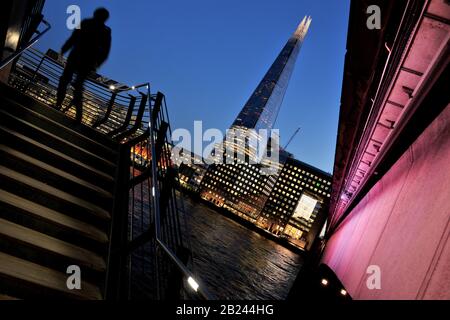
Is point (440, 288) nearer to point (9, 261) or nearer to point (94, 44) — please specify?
point (9, 261)

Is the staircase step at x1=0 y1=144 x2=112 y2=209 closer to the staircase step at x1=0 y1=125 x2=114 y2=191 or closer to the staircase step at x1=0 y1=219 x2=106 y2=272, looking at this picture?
the staircase step at x1=0 y1=125 x2=114 y2=191

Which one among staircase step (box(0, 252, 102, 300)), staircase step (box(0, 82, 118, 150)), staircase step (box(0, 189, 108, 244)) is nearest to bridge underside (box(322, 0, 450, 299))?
staircase step (box(0, 252, 102, 300))

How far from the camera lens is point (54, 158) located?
15.8 ft

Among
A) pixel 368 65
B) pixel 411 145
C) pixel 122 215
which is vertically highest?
pixel 368 65

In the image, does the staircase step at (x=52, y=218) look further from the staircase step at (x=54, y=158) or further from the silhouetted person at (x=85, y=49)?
the silhouetted person at (x=85, y=49)

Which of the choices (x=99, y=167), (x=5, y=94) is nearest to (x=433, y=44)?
(x=99, y=167)

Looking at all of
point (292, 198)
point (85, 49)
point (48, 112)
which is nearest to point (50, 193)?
point (48, 112)

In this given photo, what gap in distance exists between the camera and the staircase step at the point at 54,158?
14.8 ft

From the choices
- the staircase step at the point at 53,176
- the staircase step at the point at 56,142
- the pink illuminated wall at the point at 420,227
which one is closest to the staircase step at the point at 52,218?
the staircase step at the point at 53,176

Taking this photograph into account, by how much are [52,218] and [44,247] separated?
47 cm

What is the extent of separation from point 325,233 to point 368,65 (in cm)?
1864

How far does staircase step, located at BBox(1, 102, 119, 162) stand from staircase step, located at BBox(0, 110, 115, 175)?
16cm
